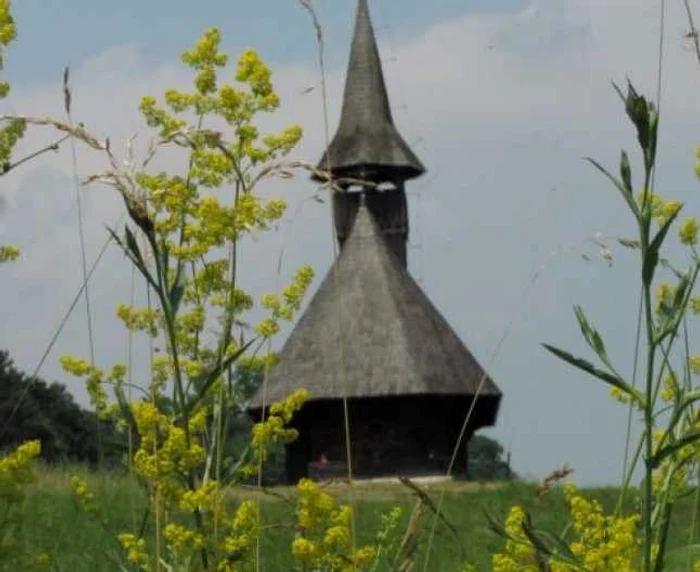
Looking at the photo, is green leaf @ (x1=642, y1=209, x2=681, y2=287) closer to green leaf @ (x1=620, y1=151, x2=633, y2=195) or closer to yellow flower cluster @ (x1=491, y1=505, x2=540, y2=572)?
green leaf @ (x1=620, y1=151, x2=633, y2=195)

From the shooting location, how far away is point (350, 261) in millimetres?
41844

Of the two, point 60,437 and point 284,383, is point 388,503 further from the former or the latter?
point 60,437

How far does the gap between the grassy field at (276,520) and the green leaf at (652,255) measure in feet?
1.97

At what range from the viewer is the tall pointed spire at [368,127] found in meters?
42.9

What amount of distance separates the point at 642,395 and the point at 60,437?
41.8 metres

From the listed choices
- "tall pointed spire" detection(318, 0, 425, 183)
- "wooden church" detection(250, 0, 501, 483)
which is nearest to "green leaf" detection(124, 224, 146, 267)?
"wooden church" detection(250, 0, 501, 483)

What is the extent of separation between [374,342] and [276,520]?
65.8 ft

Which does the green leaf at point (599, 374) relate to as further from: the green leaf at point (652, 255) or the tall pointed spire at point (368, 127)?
the tall pointed spire at point (368, 127)

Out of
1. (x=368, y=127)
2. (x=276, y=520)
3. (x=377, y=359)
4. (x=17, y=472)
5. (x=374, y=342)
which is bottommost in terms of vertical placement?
(x=276, y=520)

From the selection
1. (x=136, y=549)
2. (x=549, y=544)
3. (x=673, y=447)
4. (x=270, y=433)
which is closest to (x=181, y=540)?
(x=136, y=549)

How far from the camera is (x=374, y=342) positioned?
129 ft

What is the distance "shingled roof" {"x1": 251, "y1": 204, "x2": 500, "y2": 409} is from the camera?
3806 centimetres

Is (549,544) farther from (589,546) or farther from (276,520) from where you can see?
(276,520)

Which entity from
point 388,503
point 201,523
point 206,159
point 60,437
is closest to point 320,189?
point 206,159
